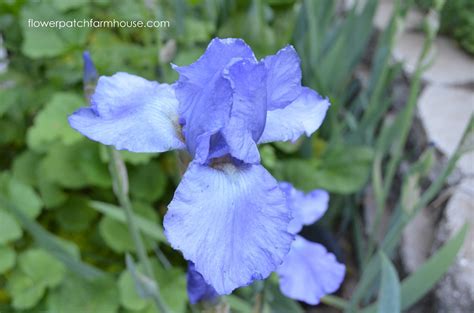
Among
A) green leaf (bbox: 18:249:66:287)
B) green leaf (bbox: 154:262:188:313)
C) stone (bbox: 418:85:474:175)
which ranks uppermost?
stone (bbox: 418:85:474:175)

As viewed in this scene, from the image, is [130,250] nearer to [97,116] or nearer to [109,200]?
[109,200]

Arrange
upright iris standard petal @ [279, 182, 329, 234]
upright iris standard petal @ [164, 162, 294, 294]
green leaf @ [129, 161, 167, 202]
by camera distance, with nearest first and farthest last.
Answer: upright iris standard petal @ [164, 162, 294, 294], upright iris standard petal @ [279, 182, 329, 234], green leaf @ [129, 161, 167, 202]

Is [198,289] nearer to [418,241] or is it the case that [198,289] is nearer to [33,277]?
[33,277]

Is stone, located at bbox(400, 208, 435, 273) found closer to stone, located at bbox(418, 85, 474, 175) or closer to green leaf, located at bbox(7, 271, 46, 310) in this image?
stone, located at bbox(418, 85, 474, 175)

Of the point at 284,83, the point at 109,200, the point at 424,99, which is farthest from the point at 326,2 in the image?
the point at 284,83

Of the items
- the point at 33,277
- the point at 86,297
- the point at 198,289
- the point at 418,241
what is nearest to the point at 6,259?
the point at 33,277

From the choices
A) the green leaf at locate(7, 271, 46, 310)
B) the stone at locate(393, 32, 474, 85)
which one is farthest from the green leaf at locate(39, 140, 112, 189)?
the stone at locate(393, 32, 474, 85)
